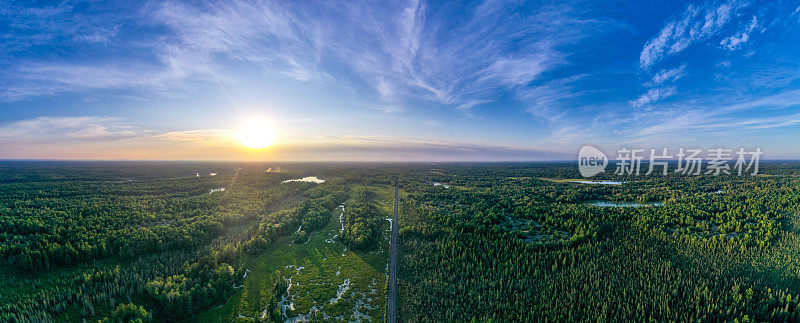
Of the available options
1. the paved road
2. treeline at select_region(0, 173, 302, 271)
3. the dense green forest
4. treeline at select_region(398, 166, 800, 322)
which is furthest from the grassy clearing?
treeline at select_region(0, 173, 302, 271)

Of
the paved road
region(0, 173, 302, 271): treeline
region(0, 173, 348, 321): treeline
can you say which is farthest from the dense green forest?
the paved road

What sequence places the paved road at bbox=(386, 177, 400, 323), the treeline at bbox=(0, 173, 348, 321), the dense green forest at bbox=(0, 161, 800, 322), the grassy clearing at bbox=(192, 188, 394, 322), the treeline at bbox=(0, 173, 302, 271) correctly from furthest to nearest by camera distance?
the treeline at bbox=(0, 173, 302, 271)
the grassy clearing at bbox=(192, 188, 394, 322)
the paved road at bbox=(386, 177, 400, 323)
the dense green forest at bbox=(0, 161, 800, 322)
the treeline at bbox=(0, 173, 348, 321)

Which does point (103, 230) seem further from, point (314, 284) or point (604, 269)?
point (604, 269)

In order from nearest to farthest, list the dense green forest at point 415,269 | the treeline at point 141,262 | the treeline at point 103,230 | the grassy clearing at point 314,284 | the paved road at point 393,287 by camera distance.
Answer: the treeline at point 141,262, the dense green forest at point 415,269, the paved road at point 393,287, the grassy clearing at point 314,284, the treeline at point 103,230

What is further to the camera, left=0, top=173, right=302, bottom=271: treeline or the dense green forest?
left=0, top=173, right=302, bottom=271: treeline

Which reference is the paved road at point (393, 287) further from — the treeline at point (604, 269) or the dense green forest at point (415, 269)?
the treeline at point (604, 269)

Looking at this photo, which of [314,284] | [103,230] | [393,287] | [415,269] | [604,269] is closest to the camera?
[393,287]

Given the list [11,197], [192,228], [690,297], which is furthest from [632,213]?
[11,197]

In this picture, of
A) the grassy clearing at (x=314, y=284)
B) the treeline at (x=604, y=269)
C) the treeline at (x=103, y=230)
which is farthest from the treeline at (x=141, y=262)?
the treeline at (x=604, y=269)

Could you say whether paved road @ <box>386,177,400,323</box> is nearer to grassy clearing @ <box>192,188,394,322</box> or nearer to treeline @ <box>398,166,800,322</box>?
grassy clearing @ <box>192,188,394,322</box>

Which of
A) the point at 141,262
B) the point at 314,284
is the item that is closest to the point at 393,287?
the point at 314,284

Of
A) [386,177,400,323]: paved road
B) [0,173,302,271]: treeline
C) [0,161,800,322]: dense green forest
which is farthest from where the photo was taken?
[0,173,302,271]: treeline

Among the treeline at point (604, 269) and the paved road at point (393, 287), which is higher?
the treeline at point (604, 269)

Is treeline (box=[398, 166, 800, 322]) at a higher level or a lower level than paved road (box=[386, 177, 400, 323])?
higher
